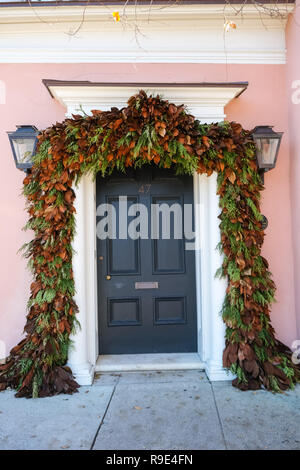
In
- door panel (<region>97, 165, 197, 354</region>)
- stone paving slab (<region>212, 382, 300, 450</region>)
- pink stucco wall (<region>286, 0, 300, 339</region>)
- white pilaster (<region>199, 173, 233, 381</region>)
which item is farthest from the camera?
door panel (<region>97, 165, 197, 354</region>)

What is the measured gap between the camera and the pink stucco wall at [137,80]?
10.9ft

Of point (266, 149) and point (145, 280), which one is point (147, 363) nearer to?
point (145, 280)

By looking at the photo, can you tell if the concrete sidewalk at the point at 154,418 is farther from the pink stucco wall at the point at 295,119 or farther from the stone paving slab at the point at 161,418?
the pink stucco wall at the point at 295,119

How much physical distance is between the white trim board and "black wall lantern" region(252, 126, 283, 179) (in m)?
1.08

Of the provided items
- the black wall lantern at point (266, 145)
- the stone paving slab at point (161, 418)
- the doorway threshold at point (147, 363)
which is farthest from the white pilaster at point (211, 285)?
the black wall lantern at point (266, 145)

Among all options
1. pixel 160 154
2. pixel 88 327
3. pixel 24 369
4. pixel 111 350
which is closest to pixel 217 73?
pixel 160 154

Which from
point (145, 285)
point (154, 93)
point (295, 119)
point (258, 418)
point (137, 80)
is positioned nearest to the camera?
point (258, 418)

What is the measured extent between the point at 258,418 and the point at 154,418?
33.0 inches

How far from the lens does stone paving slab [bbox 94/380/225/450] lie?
214cm

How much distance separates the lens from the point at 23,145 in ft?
9.75

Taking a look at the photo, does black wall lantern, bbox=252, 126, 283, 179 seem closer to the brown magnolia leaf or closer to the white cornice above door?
the brown magnolia leaf

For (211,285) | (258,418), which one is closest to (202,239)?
(211,285)

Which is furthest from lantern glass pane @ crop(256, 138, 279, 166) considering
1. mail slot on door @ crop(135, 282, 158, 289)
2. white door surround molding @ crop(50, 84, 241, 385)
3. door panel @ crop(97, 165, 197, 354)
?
mail slot on door @ crop(135, 282, 158, 289)

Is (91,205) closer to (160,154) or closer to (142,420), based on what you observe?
(160,154)
